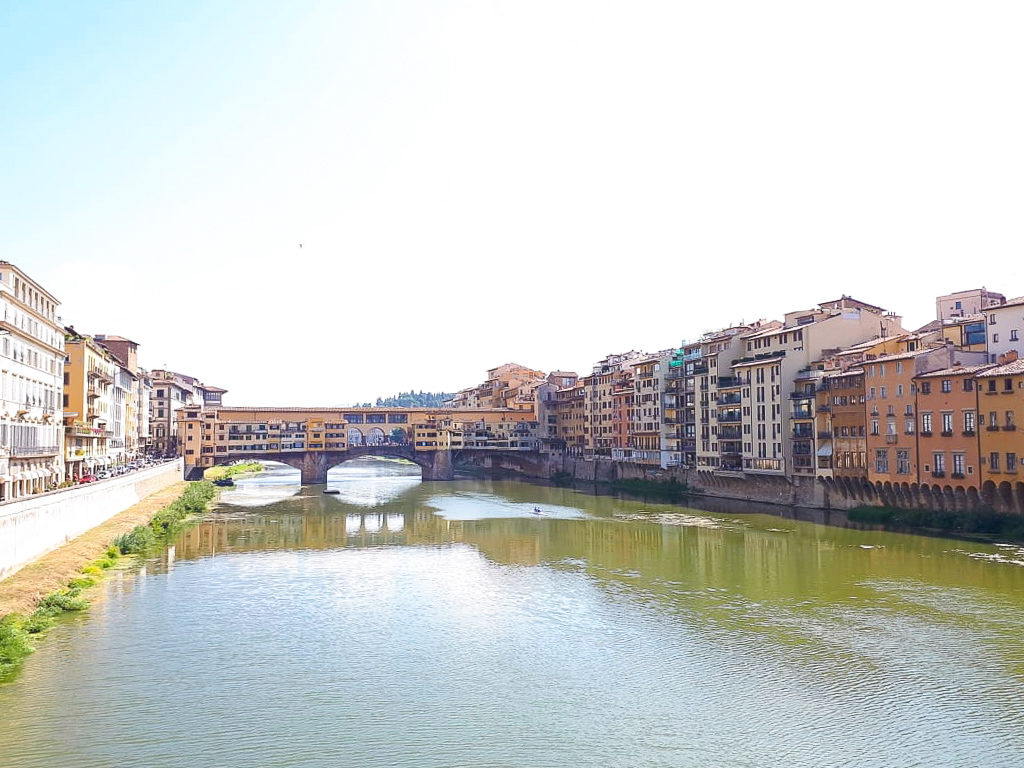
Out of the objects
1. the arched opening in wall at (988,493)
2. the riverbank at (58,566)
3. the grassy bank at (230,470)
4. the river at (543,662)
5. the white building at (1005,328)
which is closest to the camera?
the river at (543,662)

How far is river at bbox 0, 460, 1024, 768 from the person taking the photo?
15.2 meters

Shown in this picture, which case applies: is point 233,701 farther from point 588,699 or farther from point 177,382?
point 177,382

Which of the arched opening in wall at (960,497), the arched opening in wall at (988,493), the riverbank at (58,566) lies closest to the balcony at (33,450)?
the riverbank at (58,566)

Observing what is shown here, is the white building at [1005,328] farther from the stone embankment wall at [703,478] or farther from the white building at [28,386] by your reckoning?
the white building at [28,386]

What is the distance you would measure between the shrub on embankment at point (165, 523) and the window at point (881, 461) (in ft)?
119

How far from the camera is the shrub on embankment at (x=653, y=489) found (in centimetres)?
6019

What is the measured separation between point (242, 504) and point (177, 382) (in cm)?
3498

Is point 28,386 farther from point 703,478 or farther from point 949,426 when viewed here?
point 703,478

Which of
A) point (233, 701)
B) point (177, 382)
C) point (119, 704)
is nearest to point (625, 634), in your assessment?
point (233, 701)

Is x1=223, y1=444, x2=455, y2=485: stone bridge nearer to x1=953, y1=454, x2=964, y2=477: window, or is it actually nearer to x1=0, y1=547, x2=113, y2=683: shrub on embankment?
x1=0, y1=547, x2=113, y2=683: shrub on embankment

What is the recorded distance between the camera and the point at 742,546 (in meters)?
37.4

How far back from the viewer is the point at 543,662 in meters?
20.0

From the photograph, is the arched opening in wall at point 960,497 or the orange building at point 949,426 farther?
the arched opening in wall at point 960,497

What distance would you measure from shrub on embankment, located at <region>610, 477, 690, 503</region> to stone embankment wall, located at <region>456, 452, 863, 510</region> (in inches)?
19.4
